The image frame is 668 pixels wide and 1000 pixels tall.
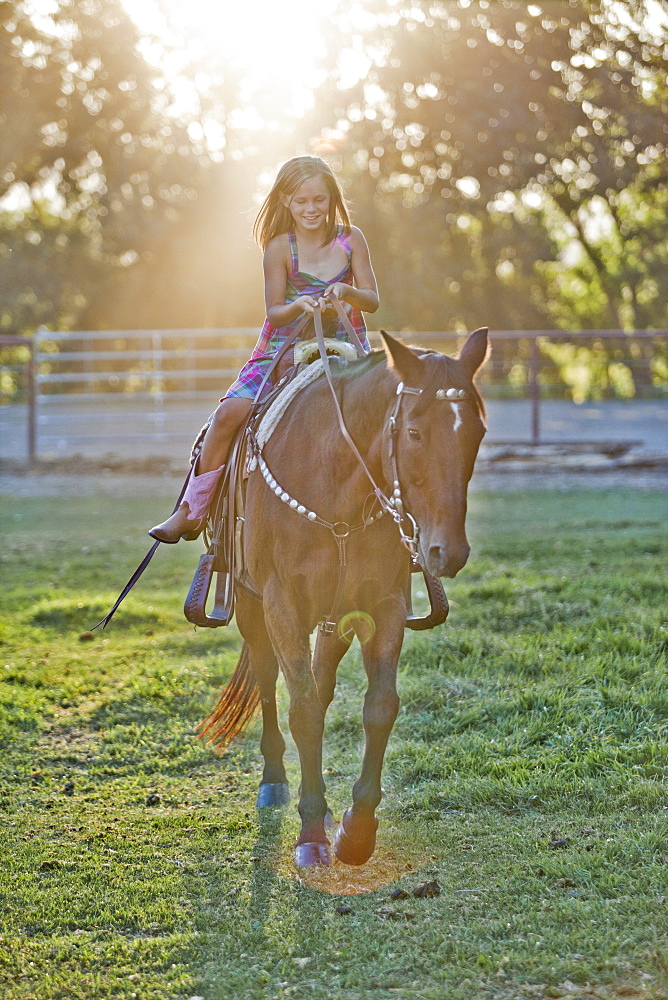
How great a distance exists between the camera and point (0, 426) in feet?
69.7

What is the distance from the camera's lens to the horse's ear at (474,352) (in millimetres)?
3574

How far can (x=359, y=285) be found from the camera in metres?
4.63

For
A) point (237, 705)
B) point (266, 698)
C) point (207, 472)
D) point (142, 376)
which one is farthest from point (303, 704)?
point (142, 376)

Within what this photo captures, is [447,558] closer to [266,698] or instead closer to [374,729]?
[374,729]

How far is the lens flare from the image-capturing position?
4070mm

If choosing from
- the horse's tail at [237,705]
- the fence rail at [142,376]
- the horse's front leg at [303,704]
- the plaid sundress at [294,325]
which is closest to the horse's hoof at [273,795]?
the horse's tail at [237,705]

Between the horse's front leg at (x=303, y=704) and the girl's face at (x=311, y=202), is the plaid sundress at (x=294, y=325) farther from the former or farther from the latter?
the horse's front leg at (x=303, y=704)

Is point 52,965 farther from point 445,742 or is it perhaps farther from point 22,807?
point 445,742

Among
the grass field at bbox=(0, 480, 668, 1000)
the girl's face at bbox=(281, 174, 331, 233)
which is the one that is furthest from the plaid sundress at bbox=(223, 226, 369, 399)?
the grass field at bbox=(0, 480, 668, 1000)

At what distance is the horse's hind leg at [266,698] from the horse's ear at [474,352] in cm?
185

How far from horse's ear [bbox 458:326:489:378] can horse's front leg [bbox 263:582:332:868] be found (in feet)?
3.77

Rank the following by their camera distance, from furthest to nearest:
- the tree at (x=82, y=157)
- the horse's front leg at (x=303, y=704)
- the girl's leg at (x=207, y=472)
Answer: the tree at (x=82, y=157) → the girl's leg at (x=207, y=472) → the horse's front leg at (x=303, y=704)

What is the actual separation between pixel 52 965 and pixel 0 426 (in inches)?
748

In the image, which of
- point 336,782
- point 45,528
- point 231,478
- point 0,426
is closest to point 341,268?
point 231,478
